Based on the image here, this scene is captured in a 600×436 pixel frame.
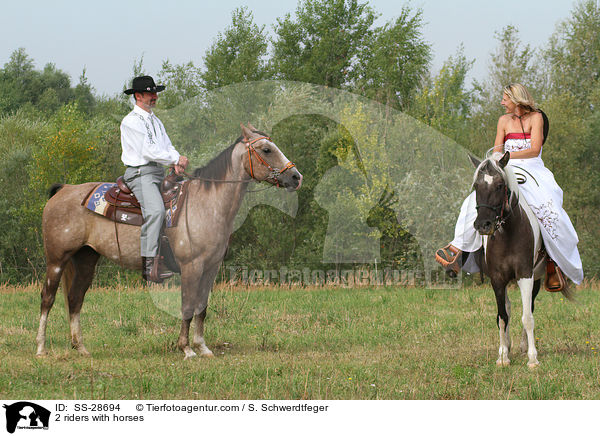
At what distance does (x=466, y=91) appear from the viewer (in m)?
38.6

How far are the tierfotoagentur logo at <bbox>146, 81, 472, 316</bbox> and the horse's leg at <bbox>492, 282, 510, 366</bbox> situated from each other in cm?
989

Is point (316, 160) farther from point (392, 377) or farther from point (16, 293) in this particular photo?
point (392, 377)

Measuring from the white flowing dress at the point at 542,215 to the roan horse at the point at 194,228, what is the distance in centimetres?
223

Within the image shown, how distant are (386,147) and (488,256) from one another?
15.4 metres

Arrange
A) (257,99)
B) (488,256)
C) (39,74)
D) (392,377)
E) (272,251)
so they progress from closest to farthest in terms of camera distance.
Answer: (392,377), (488,256), (272,251), (257,99), (39,74)

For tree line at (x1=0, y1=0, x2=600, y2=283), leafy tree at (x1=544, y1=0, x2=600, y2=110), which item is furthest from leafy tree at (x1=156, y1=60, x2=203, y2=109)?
leafy tree at (x1=544, y1=0, x2=600, y2=110)

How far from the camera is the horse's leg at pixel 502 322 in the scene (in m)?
7.04

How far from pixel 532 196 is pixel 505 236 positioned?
717 millimetres

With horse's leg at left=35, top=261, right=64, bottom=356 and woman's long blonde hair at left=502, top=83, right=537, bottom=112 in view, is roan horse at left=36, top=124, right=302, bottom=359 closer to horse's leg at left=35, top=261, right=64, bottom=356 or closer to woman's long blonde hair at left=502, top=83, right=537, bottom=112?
horse's leg at left=35, top=261, right=64, bottom=356

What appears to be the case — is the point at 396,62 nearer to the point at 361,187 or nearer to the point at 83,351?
the point at 361,187

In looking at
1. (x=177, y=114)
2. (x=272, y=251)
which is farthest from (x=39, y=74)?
(x=272, y=251)

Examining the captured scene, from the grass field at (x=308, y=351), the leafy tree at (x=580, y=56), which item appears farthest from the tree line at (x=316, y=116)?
the grass field at (x=308, y=351)

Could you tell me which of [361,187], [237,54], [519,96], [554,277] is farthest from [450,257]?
[237,54]
